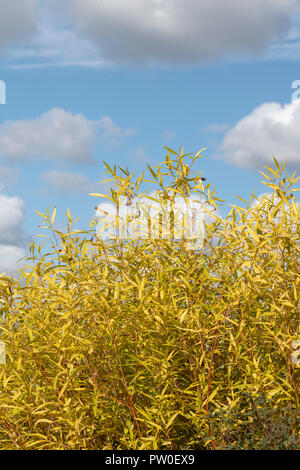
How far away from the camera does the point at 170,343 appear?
301 cm

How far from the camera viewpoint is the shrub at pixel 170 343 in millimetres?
3039

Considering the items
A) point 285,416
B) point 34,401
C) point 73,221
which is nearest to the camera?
point 285,416

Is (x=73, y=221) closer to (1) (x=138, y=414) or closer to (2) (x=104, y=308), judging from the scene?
(2) (x=104, y=308)

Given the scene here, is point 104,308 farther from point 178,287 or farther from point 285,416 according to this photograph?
point 285,416

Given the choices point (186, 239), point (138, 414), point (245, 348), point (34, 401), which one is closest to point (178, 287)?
point (186, 239)

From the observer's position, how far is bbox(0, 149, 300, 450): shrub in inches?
120

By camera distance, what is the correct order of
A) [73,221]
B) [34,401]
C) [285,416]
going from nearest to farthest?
[285,416]
[34,401]
[73,221]

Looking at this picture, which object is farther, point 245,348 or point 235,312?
point 235,312

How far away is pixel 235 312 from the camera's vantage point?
11.2 feet

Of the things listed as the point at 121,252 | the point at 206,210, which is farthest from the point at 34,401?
the point at 206,210

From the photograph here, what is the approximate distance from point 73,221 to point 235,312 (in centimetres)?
118

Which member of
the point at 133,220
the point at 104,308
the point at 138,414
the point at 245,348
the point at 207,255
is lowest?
the point at 138,414

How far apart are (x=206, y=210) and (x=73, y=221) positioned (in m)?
0.86

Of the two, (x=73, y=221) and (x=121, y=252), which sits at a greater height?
(x=73, y=221)
